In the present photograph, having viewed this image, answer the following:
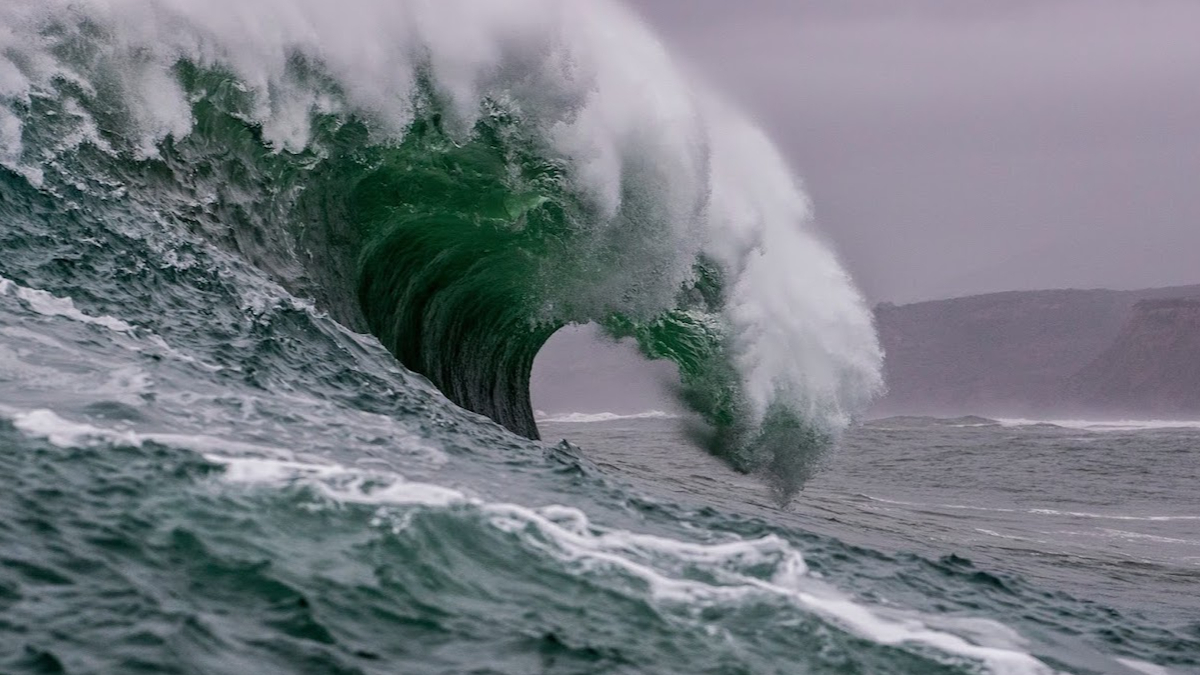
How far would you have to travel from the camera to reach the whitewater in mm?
4711

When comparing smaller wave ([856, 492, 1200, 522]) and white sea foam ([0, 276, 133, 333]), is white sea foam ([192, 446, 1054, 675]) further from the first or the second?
smaller wave ([856, 492, 1200, 522])

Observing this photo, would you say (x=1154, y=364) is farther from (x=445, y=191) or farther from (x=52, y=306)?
(x=52, y=306)

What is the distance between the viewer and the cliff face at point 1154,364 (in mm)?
137375

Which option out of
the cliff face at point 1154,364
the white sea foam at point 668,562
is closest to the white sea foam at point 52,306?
the white sea foam at point 668,562

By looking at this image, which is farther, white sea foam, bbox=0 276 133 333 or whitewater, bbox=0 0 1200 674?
white sea foam, bbox=0 276 133 333

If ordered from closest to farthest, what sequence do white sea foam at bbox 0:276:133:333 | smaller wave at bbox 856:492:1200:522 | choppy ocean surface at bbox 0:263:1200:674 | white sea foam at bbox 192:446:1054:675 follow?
1. choppy ocean surface at bbox 0:263:1200:674
2. white sea foam at bbox 192:446:1054:675
3. white sea foam at bbox 0:276:133:333
4. smaller wave at bbox 856:492:1200:522

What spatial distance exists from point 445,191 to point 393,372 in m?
5.02

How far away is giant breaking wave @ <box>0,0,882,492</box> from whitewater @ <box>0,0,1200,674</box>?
4 cm

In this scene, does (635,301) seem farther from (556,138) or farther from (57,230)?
(57,230)

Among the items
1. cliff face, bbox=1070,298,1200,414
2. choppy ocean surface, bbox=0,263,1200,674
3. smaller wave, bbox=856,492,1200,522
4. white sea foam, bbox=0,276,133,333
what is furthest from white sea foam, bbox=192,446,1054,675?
cliff face, bbox=1070,298,1200,414

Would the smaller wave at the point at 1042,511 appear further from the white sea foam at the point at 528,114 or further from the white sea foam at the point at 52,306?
the white sea foam at the point at 52,306

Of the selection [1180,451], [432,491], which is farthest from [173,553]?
[1180,451]

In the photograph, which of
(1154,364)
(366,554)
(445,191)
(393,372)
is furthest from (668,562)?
(1154,364)

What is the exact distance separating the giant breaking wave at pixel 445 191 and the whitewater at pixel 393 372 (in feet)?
0.13
